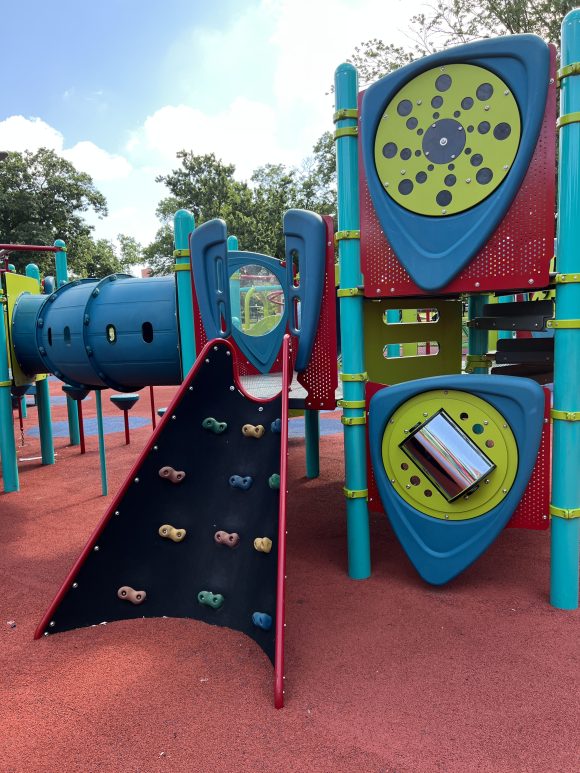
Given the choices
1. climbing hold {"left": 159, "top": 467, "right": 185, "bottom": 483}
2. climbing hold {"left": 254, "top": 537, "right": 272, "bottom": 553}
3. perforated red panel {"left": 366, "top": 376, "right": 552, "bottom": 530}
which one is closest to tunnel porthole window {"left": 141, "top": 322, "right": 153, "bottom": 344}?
climbing hold {"left": 159, "top": 467, "right": 185, "bottom": 483}

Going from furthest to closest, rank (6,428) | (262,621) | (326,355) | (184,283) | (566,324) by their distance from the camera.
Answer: (6,428) < (184,283) < (326,355) < (566,324) < (262,621)

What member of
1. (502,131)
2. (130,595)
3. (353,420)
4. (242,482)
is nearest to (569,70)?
(502,131)

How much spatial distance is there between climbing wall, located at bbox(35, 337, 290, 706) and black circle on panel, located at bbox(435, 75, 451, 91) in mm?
1662

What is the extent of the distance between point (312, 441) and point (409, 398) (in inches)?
120

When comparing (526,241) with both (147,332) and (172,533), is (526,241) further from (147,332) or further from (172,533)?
(147,332)

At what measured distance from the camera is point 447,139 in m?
3.21

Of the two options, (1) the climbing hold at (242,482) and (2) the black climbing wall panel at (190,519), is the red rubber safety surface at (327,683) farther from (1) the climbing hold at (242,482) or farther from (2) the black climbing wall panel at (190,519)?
(1) the climbing hold at (242,482)

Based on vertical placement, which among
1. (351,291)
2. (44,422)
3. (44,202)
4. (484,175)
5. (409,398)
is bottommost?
(44,422)

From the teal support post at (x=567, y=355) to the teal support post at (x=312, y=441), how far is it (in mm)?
3345

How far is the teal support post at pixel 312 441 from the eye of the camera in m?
6.38

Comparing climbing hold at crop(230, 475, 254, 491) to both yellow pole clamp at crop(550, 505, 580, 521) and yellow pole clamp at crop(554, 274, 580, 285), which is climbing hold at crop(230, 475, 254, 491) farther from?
yellow pole clamp at crop(554, 274, 580, 285)

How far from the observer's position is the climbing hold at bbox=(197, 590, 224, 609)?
3.16 m

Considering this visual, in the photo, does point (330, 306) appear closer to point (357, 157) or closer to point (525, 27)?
point (357, 157)

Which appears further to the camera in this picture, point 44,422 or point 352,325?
point 44,422
